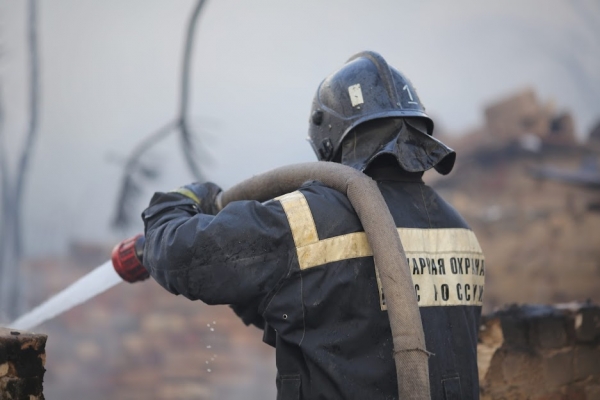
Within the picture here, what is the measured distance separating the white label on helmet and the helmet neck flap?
→ 0.29 feet

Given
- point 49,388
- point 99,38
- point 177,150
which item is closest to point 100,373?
point 49,388

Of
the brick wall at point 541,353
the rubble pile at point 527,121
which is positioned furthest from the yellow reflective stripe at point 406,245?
the rubble pile at point 527,121

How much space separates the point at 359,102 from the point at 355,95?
32mm

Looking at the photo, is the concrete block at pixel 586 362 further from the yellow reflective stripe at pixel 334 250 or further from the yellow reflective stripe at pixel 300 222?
the yellow reflective stripe at pixel 300 222

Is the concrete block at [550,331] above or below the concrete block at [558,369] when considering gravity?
above

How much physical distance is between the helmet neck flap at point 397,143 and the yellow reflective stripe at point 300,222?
33 centimetres

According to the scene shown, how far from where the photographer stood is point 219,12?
9531 millimetres

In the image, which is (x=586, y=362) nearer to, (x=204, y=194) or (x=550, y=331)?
(x=550, y=331)

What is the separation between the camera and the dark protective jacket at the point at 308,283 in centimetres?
174

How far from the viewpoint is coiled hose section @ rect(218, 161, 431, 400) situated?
164 cm

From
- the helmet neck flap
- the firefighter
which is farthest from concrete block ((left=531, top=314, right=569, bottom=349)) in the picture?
the helmet neck flap

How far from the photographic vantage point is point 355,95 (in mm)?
2168

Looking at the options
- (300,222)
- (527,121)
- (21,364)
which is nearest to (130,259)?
(21,364)

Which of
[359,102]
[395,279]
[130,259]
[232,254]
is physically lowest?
[395,279]
